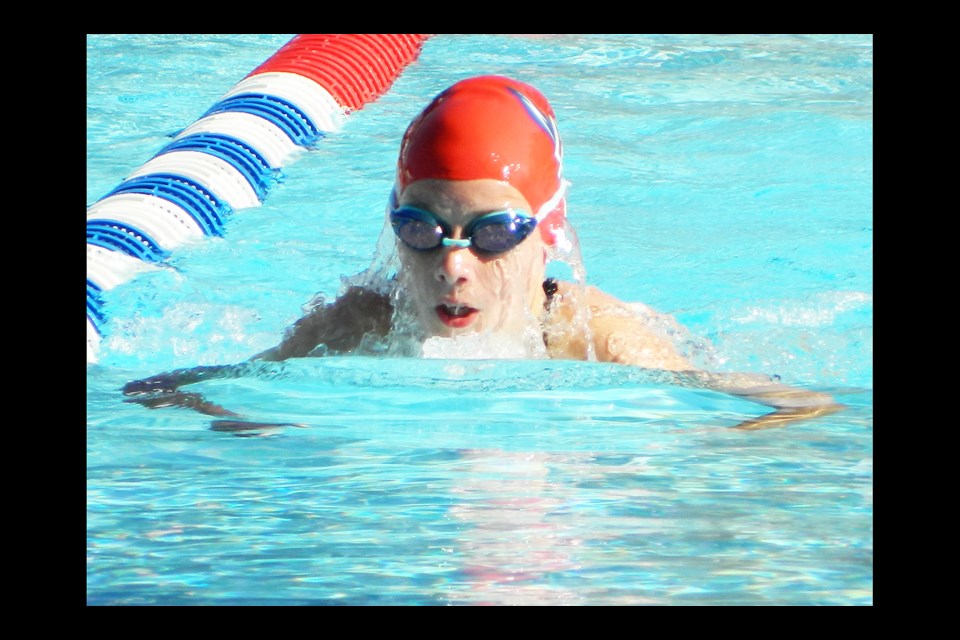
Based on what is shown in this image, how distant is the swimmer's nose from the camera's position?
11.5ft

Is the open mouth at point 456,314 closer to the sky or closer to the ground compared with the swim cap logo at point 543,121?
closer to the ground

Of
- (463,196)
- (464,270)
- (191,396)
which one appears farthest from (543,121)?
(191,396)

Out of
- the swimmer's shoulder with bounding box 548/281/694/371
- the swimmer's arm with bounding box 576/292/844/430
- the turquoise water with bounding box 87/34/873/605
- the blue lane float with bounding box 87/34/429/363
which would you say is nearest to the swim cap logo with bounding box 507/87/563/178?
the swimmer's shoulder with bounding box 548/281/694/371

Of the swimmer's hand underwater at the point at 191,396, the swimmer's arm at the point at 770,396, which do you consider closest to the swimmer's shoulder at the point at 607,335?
the swimmer's arm at the point at 770,396

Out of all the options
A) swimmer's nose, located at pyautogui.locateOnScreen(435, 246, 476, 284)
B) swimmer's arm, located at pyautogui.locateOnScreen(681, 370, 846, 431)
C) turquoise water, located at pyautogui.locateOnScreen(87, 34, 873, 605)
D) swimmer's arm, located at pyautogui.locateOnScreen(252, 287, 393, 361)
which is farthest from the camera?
swimmer's arm, located at pyautogui.locateOnScreen(252, 287, 393, 361)

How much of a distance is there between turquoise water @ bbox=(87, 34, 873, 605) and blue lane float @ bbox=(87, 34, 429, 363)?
0.11 metres

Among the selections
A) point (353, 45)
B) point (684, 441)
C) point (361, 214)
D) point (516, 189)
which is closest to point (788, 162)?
point (361, 214)

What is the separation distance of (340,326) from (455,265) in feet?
2.52

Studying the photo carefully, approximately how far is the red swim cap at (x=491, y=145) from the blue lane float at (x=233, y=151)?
148cm

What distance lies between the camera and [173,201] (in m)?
5.72

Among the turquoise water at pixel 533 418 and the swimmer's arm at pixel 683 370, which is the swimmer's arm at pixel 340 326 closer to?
the turquoise water at pixel 533 418

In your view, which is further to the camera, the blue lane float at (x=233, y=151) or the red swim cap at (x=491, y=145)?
the blue lane float at (x=233, y=151)

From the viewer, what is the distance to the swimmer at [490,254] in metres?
3.54

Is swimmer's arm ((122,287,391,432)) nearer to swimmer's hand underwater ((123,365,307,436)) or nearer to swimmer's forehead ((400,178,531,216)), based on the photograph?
swimmer's hand underwater ((123,365,307,436))
